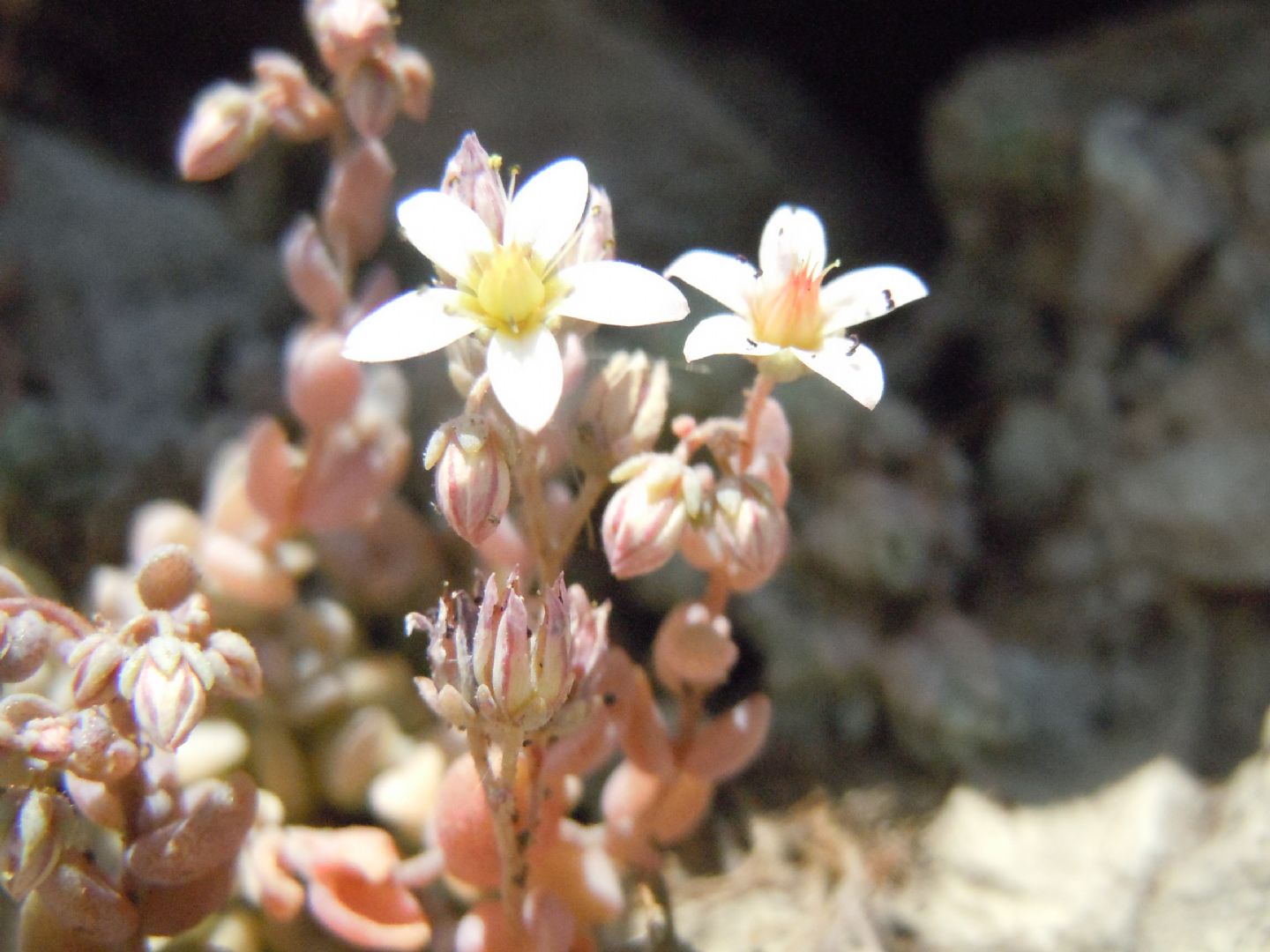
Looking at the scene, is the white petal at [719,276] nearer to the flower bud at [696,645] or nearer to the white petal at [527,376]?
the white petal at [527,376]

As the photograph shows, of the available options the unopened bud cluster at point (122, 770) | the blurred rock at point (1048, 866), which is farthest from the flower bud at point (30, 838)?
the blurred rock at point (1048, 866)

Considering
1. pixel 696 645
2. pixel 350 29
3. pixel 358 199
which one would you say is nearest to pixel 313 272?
pixel 358 199

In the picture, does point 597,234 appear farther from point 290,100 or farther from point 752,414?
point 290,100

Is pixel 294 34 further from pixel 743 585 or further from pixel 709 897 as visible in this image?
pixel 709 897

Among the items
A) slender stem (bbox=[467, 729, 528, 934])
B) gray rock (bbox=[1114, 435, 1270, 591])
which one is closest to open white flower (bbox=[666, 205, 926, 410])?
slender stem (bbox=[467, 729, 528, 934])

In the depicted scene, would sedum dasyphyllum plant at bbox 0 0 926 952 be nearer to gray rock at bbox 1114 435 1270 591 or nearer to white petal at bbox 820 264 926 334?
white petal at bbox 820 264 926 334

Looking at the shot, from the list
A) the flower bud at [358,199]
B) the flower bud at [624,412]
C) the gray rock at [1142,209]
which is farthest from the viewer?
the gray rock at [1142,209]
